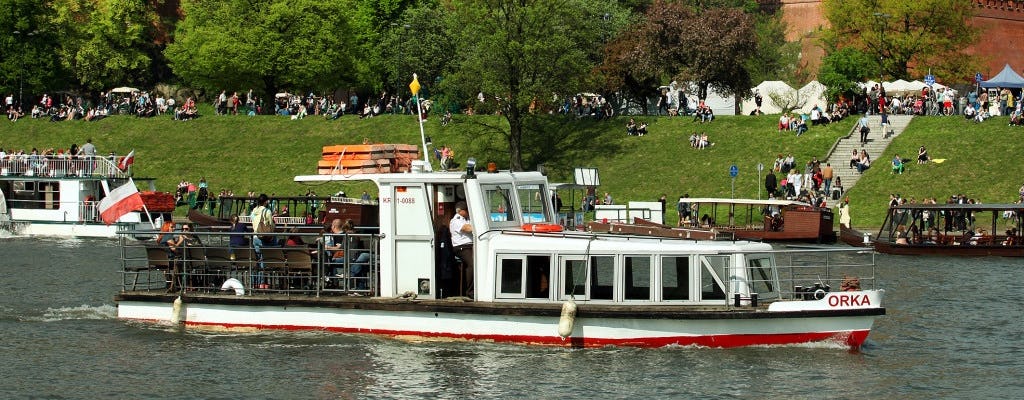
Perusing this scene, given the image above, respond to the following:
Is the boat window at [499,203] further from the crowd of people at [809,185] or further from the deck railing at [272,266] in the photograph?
the crowd of people at [809,185]

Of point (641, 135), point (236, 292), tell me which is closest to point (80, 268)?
point (236, 292)

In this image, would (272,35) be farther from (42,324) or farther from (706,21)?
(42,324)

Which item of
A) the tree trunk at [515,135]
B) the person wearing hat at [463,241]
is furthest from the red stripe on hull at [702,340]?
the tree trunk at [515,135]

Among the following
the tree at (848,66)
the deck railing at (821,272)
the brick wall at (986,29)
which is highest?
Result: the brick wall at (986,29)

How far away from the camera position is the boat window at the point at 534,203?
30.5 meters

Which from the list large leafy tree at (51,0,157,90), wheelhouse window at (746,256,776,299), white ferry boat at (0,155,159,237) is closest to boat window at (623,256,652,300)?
wheelhouse window at (746,256,776,299)

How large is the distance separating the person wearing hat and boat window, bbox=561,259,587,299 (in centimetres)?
197

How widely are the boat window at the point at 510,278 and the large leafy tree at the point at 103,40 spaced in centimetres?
8088

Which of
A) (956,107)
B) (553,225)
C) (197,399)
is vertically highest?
(956,107)

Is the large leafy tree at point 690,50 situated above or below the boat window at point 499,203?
above

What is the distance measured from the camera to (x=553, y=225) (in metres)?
29.3

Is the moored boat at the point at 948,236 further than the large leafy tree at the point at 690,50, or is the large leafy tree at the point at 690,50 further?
the large leafy tree at the point at 690,50

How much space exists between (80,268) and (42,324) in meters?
15.7

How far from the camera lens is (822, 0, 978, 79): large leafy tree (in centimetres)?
9538
